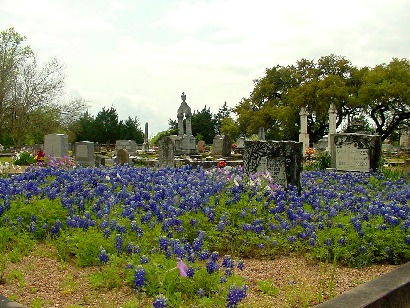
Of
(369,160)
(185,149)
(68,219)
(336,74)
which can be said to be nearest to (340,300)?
(68,219)

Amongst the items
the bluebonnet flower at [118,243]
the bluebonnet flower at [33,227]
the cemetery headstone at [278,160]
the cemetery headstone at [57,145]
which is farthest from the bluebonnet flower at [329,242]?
the cemetery headstone at [57,145]

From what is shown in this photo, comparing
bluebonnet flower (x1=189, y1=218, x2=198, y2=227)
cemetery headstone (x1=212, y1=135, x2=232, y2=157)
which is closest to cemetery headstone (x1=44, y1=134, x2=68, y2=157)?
cemetery headstone (x1=212, y1=135, x2=232, y2=157)

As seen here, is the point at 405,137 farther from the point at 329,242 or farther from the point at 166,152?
the point at 329,242

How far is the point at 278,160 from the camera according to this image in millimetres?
8641

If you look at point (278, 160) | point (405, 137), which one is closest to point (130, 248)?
point (278, 160)

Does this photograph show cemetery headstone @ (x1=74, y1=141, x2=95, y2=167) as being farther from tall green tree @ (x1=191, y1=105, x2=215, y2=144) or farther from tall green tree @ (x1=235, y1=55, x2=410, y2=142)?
tall green tree @ (x1=191, y1=105, x2=215, y2=144)

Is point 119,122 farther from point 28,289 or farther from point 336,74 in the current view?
point 28,289

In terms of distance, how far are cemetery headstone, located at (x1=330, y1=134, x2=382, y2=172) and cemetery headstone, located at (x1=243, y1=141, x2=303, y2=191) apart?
5.93 meters

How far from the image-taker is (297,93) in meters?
46.5

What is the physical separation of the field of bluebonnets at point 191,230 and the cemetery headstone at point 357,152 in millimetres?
6239

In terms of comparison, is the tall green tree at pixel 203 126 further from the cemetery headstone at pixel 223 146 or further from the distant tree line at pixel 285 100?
the cemetery headstone at pixel 223 146

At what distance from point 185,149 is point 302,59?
24762 mm

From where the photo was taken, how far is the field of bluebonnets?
13.7ft

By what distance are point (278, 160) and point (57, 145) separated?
1532cm
